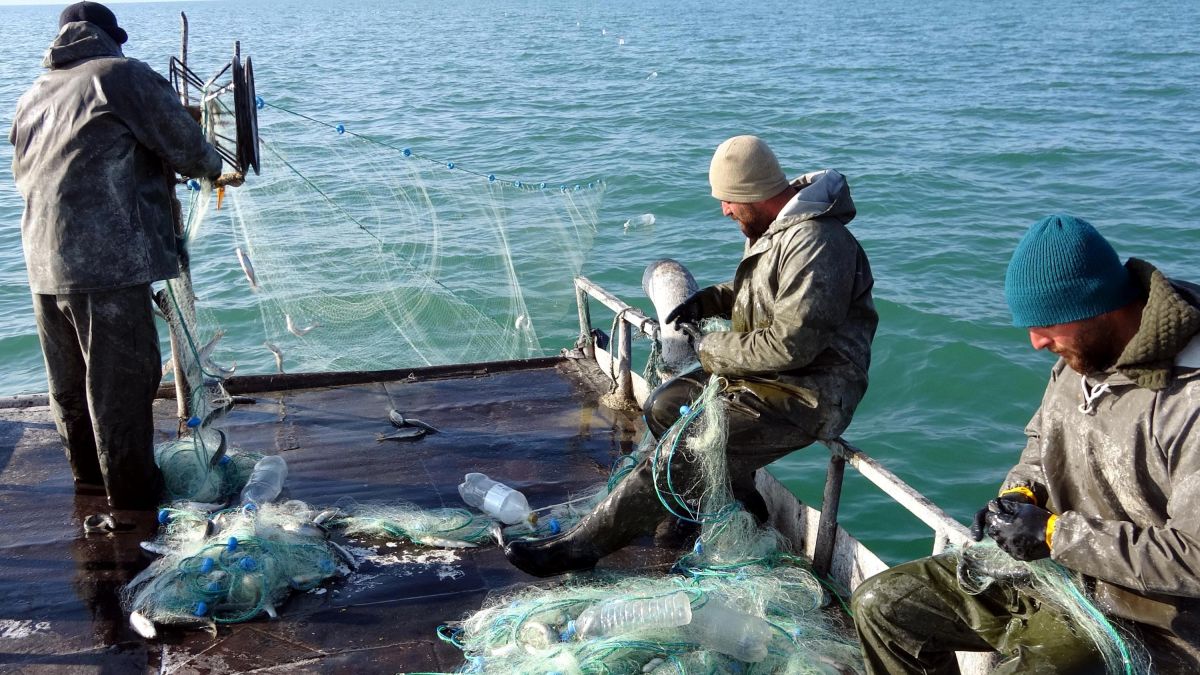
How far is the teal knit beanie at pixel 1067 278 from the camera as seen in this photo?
2752 millimetres

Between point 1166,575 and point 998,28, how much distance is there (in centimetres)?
3746

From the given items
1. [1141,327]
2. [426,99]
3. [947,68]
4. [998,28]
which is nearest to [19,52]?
[426,99]

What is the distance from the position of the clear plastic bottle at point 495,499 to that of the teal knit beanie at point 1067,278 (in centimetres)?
256

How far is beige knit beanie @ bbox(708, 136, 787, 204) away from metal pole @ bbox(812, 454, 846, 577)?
1.17 meters

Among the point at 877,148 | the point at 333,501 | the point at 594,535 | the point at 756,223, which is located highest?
the point at 756,223

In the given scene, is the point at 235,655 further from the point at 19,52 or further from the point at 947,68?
the point at 19,52

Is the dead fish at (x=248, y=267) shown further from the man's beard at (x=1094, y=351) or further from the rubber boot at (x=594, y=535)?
the man's beard at (x=1094, y=351)

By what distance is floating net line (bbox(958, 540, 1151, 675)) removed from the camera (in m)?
2.79

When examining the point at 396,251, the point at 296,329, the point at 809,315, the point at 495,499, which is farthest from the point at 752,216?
the point at 396,251

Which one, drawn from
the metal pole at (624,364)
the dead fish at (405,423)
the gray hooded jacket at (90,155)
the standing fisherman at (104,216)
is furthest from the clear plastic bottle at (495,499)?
the gray hooded jacket at (90,155)

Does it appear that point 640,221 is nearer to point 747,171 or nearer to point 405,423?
point 405,423

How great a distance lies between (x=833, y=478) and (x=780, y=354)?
1.94 ft

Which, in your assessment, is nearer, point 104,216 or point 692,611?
point 692,611

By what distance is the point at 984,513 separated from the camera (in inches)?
119
